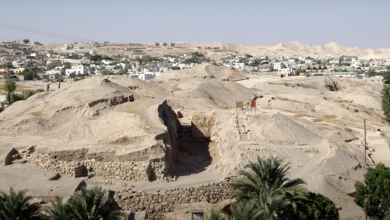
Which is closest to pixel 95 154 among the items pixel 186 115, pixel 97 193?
pixel 97 193

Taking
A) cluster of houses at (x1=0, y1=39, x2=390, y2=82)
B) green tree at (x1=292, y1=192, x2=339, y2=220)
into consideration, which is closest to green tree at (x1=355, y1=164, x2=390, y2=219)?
green tree at (x1=292, y1=192, x2=339, y2=220)

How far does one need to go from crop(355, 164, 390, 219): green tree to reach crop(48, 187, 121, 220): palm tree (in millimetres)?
9801

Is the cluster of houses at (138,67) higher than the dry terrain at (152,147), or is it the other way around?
the dry terrain at (152,147)

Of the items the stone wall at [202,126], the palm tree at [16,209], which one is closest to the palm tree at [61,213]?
the palm tree at [16,209]

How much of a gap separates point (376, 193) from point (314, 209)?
3549 millimetres

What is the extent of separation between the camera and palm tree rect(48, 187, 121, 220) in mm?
11727

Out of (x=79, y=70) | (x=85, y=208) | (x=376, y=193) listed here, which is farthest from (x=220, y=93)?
(x=79, y=70)

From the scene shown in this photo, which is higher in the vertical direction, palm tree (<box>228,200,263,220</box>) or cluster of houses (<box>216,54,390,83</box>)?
palm tree (<box>228,200,263,220</box>)

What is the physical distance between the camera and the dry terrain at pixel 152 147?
57.7 ft

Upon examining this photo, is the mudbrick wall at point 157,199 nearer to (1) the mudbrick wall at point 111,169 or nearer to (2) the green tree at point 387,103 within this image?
(1) the mudbrick wall at point 111,169

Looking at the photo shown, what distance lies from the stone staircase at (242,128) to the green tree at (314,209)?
6639mm

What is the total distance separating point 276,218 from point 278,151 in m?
7.76

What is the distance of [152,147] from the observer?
709 inches

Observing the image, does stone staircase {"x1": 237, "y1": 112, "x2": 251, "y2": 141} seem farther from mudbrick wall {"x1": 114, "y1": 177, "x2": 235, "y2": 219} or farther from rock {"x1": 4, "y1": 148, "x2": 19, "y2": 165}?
rock {"x1": 4, "y1": 148, "x2": 19, "y2": 165}
